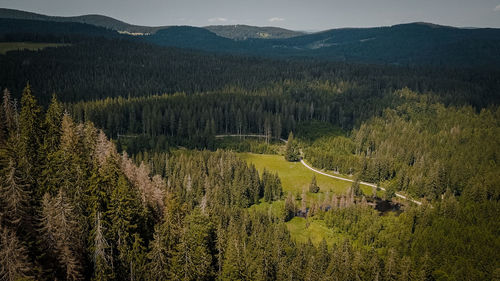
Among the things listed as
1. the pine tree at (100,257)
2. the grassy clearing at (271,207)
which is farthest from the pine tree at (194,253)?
the grassy clearing at (271,207)

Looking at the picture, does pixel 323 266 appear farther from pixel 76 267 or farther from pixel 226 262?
pixel 76 267

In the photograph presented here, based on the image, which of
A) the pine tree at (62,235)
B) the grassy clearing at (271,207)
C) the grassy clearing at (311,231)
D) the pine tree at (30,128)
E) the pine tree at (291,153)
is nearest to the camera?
the pine tree at (62,235)

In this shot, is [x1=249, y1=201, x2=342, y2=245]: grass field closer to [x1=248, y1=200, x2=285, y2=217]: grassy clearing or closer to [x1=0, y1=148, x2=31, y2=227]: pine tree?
[x1=248, y1=200, x2=285, y2=217]: grassy clearing

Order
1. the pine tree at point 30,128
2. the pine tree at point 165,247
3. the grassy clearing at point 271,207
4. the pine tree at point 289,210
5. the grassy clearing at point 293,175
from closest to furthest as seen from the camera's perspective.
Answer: the pine tree at point 165,247, the pine tree at point 30,128, the pine tree at point 289,210, the grassy clearing at point 271,207, the grassy clearing at point 293,175

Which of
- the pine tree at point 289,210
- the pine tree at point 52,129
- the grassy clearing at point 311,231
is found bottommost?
the grassy clearing at point 311,231

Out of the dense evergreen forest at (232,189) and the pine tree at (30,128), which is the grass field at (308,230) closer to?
the dense evergreen forest at (232,189)

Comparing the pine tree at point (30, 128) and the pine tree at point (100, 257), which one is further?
the pine tree at point (30, 128)

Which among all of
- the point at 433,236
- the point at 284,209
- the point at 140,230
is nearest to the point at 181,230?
the point at 140,230
